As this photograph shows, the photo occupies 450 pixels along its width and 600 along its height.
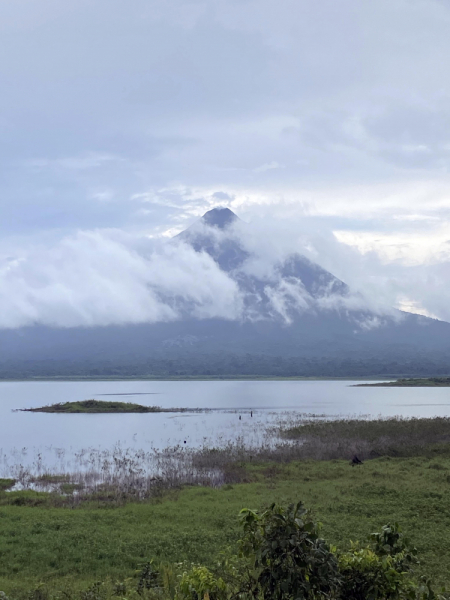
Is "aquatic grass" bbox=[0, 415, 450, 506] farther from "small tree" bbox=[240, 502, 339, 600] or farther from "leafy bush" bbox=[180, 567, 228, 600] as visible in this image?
"small tree" bbox=[240, 502, 339, 600]

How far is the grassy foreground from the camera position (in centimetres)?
1038

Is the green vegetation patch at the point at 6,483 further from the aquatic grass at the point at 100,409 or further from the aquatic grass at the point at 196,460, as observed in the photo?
the aquatic grass at the point at 100,409

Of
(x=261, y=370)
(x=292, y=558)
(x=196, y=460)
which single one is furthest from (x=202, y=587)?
(x=261, y=370)

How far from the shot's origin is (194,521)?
44.9ft

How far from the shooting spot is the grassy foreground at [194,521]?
409 inches

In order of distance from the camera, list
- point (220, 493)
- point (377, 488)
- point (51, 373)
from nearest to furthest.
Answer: point (377, 488), point (220, 493), point (51, 373)

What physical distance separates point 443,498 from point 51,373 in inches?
7325

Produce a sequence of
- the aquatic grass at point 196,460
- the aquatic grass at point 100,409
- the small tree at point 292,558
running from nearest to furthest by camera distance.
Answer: the small tree at point 292,558
the aquatic grass at point 196,460
the aquatic grass at point 100,409

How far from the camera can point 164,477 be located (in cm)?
2150

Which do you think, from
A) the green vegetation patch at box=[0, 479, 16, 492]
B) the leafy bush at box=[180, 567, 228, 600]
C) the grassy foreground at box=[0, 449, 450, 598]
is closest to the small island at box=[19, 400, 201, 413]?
the green vegetation patch at box=[0, 479, 16, 492]

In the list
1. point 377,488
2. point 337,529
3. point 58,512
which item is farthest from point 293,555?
point 377,488

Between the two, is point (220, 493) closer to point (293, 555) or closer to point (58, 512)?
point (58, 512)

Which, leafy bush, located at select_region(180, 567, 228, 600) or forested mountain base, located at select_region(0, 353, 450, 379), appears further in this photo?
forested mountain base, located at select_region(0, 353, 450, 379)

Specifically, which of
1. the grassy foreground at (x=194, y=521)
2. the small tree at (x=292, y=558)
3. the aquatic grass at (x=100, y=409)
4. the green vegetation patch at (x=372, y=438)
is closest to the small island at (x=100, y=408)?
the aquatic grass at (x=100, y=409)
